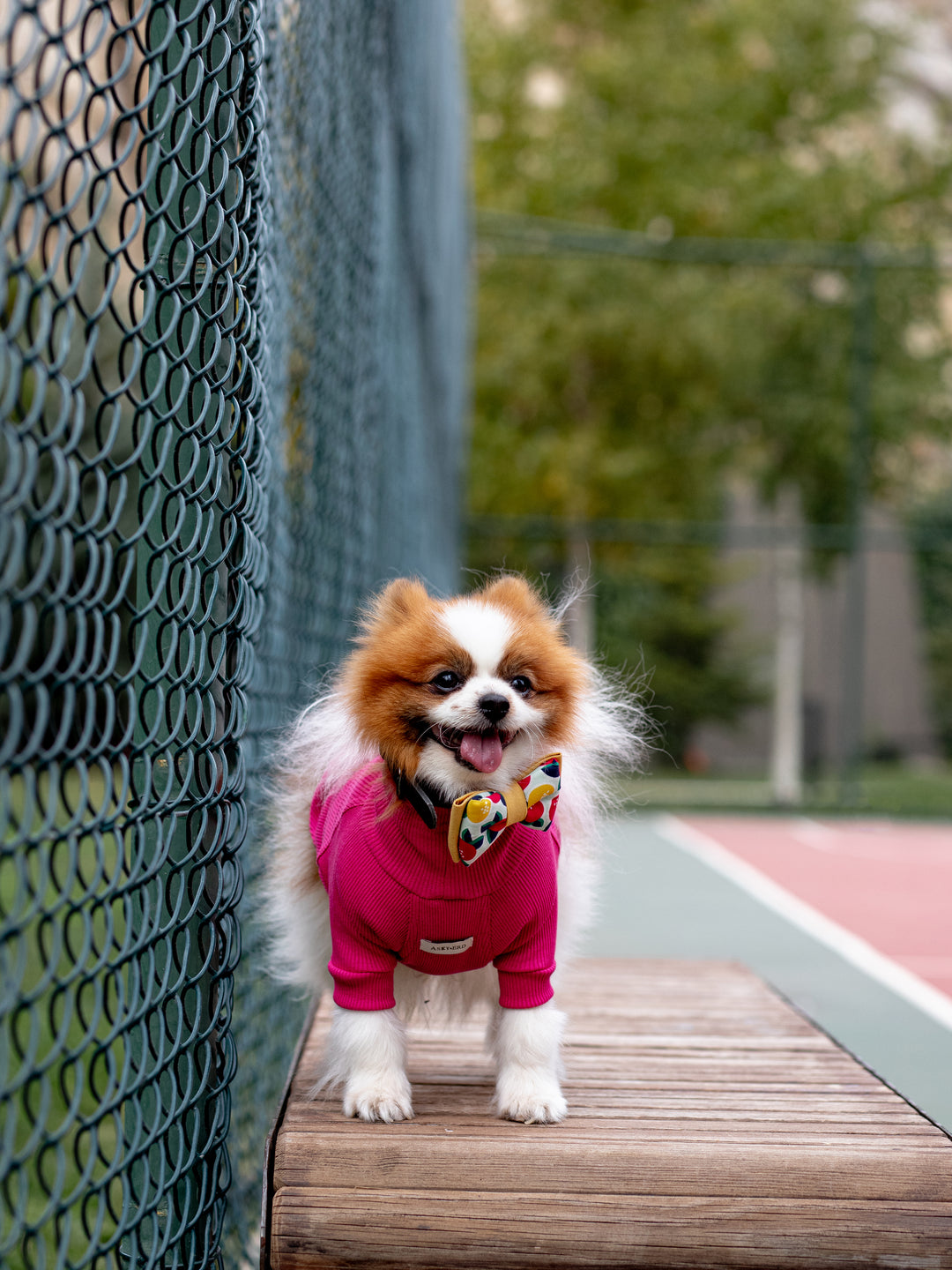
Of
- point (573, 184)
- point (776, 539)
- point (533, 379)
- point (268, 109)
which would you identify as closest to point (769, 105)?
point (573, 184)

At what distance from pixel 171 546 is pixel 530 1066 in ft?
3.21

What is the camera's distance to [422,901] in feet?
6.27

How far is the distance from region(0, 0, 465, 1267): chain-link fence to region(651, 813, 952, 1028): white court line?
9.39 ft

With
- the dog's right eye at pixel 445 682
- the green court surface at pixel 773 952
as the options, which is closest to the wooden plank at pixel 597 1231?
the dog's right eye at pixel 445 682

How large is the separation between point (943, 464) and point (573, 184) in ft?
21.8

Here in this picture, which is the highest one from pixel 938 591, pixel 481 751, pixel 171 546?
pixel 938 591

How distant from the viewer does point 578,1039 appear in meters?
2.58

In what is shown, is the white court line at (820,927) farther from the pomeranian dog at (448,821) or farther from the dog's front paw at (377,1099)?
the dog's front paw at (377,1099)

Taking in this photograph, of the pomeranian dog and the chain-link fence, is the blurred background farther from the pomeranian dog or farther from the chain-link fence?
the pomeranian dog

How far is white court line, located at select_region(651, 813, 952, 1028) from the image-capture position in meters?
5.07

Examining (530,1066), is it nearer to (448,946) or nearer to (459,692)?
(448,946)

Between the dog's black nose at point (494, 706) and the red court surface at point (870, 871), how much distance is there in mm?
3986

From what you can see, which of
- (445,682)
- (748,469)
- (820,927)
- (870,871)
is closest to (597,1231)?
(445,682)

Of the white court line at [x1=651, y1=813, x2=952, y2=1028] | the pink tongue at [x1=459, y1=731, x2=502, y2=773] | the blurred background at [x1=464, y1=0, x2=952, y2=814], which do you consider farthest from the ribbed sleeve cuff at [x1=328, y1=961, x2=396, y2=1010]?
the blurred background at [x1=464, y1=0, x2=952, y2=814]
